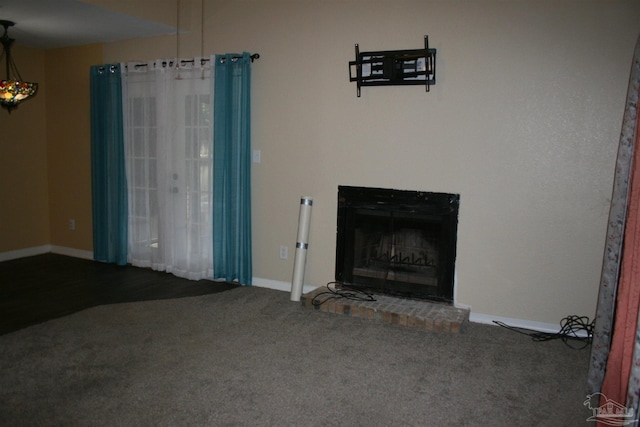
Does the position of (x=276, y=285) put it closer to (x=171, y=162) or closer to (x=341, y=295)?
(x=341, y=295)

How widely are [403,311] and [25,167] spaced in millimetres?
4431

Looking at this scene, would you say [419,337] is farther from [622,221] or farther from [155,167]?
[155,167]

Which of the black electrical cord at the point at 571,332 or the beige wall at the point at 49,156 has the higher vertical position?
the beige wall at the point at 49,156

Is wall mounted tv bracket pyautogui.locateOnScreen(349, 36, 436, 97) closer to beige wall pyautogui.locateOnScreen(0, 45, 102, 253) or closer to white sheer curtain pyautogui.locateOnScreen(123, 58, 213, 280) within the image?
white sheer curtain pyautogui.locateOnScreen(123, 58, 213, 280)

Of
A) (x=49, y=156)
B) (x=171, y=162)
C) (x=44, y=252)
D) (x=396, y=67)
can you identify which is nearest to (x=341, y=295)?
(x=396, y=67)

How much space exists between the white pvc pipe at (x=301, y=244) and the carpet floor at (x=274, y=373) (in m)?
0.40

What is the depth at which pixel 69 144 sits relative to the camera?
17.6 ft

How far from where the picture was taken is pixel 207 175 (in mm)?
4406

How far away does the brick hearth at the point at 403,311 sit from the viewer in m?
3.32

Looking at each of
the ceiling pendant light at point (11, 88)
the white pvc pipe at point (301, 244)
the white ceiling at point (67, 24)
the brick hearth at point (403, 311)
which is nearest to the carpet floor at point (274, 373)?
the brick hearth at point (403, 311)

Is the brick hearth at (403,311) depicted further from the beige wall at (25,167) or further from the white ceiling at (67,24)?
the beige wall at (25,167)

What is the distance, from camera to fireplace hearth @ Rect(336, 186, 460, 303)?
3.65 meters

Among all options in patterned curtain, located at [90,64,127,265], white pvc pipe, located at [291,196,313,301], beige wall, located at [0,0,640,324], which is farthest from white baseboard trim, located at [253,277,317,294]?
patterned curtain, located at [90,64,127,265]

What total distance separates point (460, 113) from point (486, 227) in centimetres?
85
